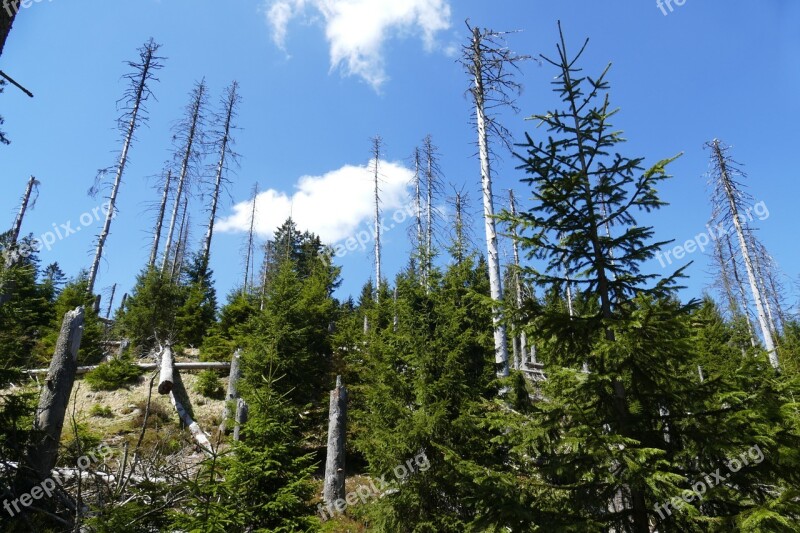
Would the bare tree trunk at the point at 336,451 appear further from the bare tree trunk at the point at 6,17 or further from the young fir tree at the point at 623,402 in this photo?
the bare tree trunk at the point at 6,17

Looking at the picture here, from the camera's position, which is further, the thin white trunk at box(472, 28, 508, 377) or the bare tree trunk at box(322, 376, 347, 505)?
the bare tree trunk at box(322, 376, 347, 505)

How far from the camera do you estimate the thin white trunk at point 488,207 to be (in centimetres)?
919

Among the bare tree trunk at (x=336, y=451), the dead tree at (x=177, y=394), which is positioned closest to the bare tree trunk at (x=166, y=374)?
the dead tree at (x=177, y=394)

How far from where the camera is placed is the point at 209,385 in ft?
55.8

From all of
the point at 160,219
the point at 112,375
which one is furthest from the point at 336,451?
the point at 160,219

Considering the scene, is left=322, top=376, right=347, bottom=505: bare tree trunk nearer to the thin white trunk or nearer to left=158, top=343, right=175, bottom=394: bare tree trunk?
the thin white trunk

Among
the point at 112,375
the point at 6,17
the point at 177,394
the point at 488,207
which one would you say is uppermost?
the point at 488,207

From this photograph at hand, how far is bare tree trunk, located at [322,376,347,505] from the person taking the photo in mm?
11570

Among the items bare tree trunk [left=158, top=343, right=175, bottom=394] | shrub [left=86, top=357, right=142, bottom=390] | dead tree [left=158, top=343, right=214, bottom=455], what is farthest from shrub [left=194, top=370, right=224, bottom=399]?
shrub [left=86, top=357, right=142, bottom=390]

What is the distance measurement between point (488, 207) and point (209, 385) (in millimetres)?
13307

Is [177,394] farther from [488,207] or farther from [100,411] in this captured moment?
[488,207]

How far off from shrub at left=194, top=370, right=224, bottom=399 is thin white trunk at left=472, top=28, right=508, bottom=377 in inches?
483

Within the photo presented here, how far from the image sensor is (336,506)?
37.2ft

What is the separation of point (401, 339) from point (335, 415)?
153 inches
